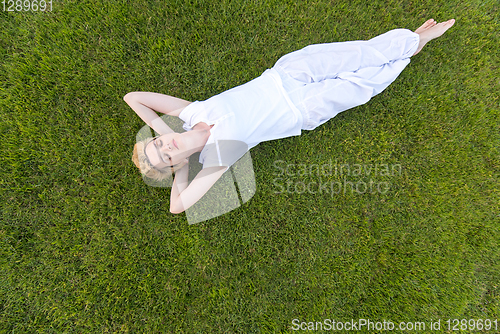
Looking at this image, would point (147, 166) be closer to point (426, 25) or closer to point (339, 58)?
point (339, 58)

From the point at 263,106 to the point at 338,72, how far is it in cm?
86

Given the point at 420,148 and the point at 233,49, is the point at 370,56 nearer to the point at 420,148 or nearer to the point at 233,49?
the point at 420,148

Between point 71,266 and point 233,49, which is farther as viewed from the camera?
point 233,49

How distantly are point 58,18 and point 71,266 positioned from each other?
2.79 m

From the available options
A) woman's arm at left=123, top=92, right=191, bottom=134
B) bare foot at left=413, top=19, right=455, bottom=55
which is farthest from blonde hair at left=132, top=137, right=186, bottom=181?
bare foot at left=413, top=19, right=455, bottom=55

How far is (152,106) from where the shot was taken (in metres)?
2.26

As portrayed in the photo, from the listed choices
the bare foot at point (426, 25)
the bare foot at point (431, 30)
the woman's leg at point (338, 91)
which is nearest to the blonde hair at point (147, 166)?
the woman's leg at point (338, 91)

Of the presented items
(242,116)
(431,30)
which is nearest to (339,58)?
(242,116)

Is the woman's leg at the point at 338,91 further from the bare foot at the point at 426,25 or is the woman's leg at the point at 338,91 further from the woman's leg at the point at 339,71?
the bare foot at the point at 426,25

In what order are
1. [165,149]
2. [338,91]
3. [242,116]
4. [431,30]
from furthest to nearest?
[431,30], [338,91], [242,116], [165,149]

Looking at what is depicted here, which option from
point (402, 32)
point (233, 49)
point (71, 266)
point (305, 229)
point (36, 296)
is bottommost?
point (305, 229)

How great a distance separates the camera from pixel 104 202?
2512 mm

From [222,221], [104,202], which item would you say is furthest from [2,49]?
[222,221]

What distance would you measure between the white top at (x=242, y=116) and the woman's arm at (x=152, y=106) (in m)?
0.21
